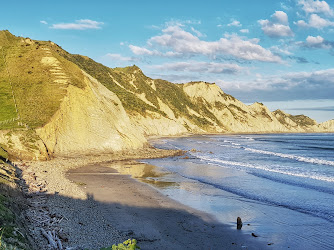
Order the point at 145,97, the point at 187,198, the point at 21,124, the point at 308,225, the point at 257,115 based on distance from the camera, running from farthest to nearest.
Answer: the point at 257,115, the point at 145,97, the point at 21,124, the point at 187,198, the point at 308,225

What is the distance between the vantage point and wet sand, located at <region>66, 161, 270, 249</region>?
37.0 feet

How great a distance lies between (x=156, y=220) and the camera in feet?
45.1

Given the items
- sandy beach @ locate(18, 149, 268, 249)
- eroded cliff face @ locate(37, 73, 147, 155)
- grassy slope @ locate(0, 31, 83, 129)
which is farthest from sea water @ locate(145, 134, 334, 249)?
grassy slope @ locate(0, 31, 83, 129)

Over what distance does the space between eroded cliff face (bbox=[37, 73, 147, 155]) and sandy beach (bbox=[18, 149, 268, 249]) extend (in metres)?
14.2

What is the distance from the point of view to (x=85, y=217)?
12.6 metres

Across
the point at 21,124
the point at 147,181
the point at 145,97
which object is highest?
the point at 145,97

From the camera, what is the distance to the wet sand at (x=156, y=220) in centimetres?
1128

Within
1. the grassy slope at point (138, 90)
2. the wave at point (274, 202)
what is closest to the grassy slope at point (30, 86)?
the wave at point (274, 202)

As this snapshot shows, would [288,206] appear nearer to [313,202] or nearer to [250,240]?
[313,202]

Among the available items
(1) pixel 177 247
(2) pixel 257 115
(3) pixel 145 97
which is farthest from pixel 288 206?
(2) pixel 257 115

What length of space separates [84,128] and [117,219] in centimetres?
2453

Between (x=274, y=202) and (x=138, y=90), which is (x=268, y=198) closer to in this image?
(x=274, y=202)

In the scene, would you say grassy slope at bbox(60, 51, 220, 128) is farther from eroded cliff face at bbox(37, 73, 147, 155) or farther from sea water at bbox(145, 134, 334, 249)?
sea water at bbox(145, 134, 334, 249)

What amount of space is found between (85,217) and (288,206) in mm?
12248
